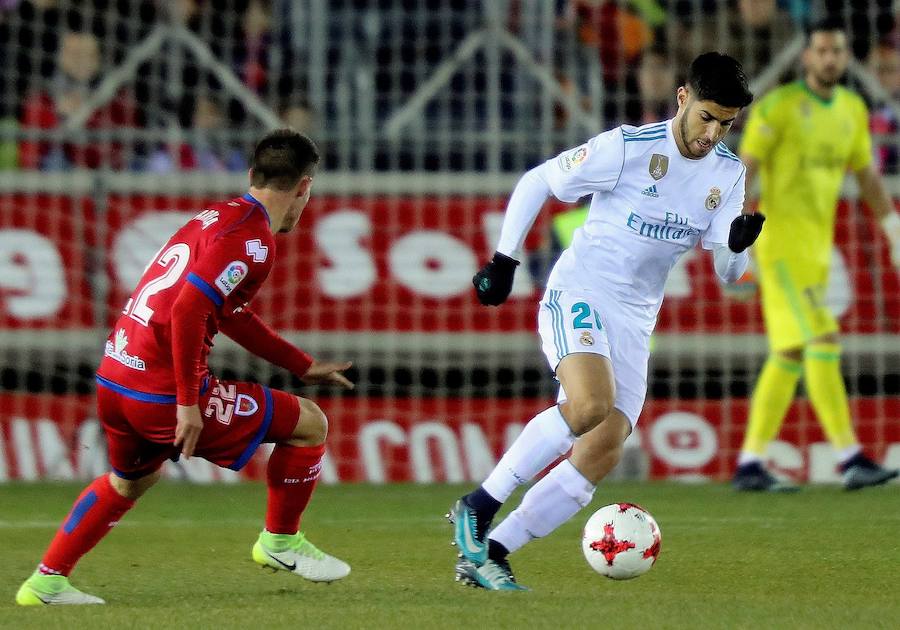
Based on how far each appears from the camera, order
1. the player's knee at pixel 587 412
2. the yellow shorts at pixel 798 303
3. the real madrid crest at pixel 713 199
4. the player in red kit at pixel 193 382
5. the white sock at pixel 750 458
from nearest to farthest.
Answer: the player in red kit at pixel 193 382 < the player's knee at pixel 587 412 < the real madrid crest at pixel 713 199 < the yellow shorts at pixel 798 303 < the white sock at pixel 750 458

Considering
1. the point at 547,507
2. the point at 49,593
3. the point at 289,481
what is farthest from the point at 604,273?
the point at 49,593

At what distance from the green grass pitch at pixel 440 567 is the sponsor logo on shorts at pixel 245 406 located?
555mm

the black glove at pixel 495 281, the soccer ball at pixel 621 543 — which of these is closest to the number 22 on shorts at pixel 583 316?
the black glove at pixel 495 281

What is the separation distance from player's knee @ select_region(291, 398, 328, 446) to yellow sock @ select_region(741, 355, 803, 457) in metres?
3.56

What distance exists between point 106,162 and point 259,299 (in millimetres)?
1206

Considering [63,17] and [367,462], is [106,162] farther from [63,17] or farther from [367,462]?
[367,462]

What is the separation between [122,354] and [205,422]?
1.02ft

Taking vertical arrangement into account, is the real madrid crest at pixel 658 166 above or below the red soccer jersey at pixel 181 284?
above

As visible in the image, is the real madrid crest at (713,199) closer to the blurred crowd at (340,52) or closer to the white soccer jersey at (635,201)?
the white soccer jersey at (635,201)

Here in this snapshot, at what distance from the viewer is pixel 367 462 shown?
29.9 ft

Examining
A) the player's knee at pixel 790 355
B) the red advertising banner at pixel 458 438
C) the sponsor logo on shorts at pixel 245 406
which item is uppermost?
the sponsor logo on shorts at pixel 245 406

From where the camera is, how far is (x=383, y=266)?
9211 mm

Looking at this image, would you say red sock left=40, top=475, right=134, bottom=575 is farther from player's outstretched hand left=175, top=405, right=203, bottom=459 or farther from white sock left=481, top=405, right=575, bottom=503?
white sock left=481, top=405, right=575, bottom=503

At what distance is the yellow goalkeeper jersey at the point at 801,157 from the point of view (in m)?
8.05
